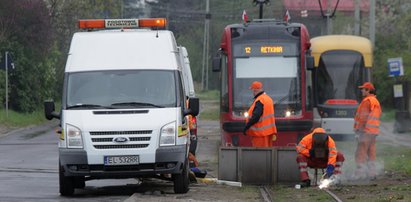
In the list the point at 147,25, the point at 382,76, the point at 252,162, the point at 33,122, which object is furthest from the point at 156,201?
the point at 382,76

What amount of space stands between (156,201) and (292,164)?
11.4ft

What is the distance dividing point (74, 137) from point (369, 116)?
7021mm

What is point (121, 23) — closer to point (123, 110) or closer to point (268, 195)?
point (123, 110)

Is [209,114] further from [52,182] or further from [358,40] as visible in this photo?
[52,182]

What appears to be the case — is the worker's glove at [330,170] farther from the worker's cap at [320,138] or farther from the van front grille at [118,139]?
the van front grille at [118,139]

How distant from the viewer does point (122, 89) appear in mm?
16016

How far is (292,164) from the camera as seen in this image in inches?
677

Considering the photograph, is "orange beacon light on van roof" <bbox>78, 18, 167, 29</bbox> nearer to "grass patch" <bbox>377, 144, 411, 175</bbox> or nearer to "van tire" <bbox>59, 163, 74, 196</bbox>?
"van tire" <bbox>59, 163, 74, 196</bbox>

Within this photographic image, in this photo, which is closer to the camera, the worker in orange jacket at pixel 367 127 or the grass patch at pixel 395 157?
the worker in orange jacket at pixel 367 127

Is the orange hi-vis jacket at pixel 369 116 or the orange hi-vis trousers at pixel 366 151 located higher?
the orange hi-vis jacket at pixel 369 116

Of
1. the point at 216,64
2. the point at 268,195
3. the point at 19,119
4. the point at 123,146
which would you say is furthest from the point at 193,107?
the point at 19,119

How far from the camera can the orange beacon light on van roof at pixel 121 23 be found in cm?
1762

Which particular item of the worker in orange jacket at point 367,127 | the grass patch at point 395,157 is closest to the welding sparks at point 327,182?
the worker in orange jacket at point 367,127

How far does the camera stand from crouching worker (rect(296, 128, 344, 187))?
16.3 m
